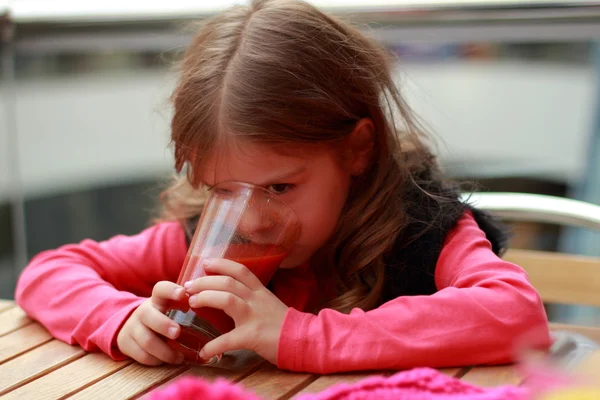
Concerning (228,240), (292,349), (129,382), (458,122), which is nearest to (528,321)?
(292,349)

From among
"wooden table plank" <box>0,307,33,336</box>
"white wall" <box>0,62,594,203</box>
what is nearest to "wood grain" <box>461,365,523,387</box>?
"wooden table plank" <box>0,307,33,336</box>

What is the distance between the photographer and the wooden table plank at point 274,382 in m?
0.96

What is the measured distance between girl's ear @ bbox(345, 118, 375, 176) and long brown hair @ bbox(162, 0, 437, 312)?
1cm

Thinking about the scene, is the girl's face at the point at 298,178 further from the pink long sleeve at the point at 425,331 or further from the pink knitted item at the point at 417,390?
the pink knitted item at the point at 417,390

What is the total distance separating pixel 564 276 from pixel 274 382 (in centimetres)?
85

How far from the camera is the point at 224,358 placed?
1.10 m

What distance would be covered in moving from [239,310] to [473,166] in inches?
189

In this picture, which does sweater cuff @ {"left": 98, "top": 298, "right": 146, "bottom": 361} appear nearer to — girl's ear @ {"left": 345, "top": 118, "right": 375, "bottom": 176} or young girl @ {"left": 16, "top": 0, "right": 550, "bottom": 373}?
young girl @ {"left": 16, "top": 0, "right": 550, "bottom": 373}

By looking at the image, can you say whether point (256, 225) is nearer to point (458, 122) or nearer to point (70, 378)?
point (70, 378)

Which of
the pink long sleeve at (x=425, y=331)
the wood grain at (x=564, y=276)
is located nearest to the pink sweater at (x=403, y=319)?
the pink long sleeve at (x=425, y=331)

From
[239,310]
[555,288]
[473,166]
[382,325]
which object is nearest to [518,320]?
[382,325]

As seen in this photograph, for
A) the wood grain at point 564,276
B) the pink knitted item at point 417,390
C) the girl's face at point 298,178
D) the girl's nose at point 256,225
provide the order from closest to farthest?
the pink knitted item at point 417,390
the girl's nose at point 256,225
the girl's face at point 298,178
the wood grain at point 564,276

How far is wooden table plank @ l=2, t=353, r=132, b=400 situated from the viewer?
0.98 meters

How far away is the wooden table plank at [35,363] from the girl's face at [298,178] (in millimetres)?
343
